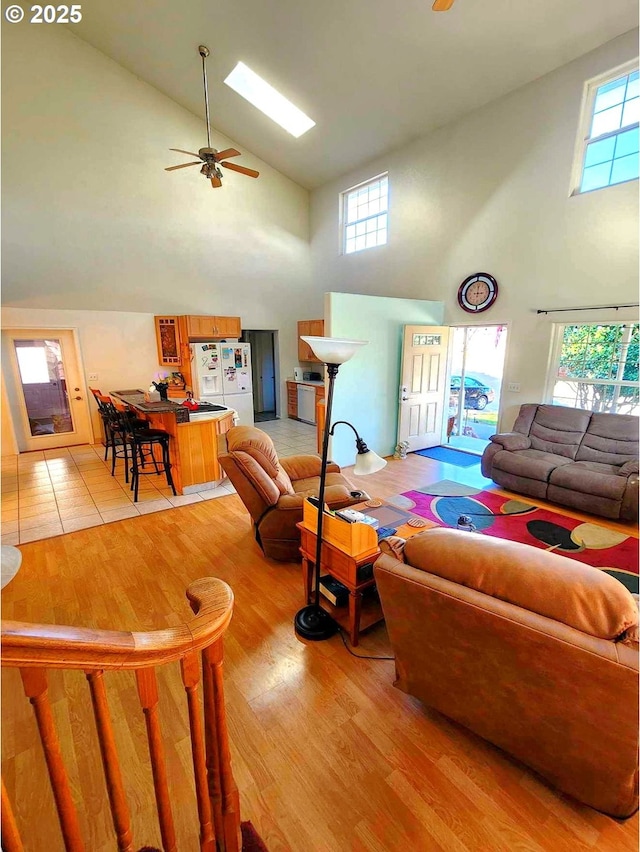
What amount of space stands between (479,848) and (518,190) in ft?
19.4

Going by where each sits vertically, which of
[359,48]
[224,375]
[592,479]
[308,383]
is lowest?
[592,479]

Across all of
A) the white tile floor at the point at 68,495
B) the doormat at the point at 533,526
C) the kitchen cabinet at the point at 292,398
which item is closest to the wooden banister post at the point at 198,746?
the doormat at the point at 533,526

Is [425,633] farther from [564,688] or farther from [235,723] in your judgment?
[235,723]

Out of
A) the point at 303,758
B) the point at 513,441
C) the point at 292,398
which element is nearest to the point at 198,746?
the point at 303,758

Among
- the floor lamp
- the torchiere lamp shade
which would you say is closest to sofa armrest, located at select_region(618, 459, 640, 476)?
the floor lamp

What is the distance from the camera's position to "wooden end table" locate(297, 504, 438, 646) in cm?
201

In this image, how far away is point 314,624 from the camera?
86.8 inches

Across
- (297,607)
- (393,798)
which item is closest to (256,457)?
(297,607)

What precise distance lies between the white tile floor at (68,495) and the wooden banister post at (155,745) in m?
3.19

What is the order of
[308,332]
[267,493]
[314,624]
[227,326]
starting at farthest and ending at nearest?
[308,332], [227,326], [267,493], [314,624]

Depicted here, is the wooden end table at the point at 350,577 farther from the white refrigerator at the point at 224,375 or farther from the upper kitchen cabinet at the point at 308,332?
the upper kitchen cabinet at the point at 308,332

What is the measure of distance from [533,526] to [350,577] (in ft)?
7.92

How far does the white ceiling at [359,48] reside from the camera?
143 inches

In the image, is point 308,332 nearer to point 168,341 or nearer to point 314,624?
point 168,341
